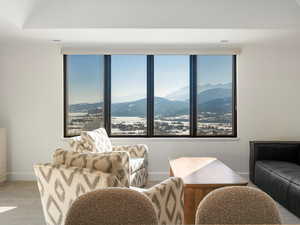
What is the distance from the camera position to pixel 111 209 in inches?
58.1

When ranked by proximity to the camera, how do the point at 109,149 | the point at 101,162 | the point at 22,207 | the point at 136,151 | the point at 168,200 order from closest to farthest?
the point at 168,200, the point at 101,162, the point at 22,207, the point at 109,149, the point at 136,151

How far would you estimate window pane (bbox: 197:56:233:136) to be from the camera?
5.90m

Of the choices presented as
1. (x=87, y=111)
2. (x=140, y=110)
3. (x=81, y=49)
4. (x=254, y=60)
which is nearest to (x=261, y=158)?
(x=254, y=60)

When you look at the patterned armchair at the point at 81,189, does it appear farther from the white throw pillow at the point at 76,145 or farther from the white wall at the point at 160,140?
the white wall at the point at 160,140

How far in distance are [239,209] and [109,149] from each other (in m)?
3.51

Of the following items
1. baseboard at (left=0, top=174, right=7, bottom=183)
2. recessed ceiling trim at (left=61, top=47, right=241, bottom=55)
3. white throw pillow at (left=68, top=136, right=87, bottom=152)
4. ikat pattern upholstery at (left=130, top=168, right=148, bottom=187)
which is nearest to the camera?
white throw pillow at (left=68, top=136, right=87, bottom=152)

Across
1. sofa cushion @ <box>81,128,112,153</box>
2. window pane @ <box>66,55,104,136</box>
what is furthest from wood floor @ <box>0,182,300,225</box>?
window pane @ <box>66,55,104,136</box>

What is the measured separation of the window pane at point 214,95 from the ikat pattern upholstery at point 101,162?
3227 millimetres

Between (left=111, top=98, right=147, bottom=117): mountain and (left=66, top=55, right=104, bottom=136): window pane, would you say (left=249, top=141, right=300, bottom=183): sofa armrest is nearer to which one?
(left=111, top=98, right=147, bottom=117): mountain

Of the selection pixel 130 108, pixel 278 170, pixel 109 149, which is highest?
pixel 130 108

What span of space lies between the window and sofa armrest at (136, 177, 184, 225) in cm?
324

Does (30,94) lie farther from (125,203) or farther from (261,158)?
(125,203)

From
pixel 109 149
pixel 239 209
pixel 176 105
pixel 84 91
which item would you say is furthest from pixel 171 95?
pixel 239 209

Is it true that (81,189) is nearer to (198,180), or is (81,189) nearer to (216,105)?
(198,180)
